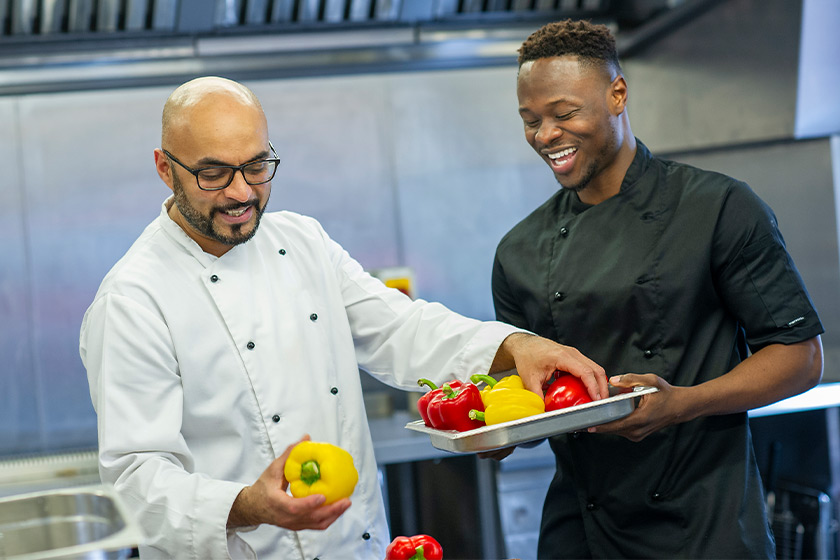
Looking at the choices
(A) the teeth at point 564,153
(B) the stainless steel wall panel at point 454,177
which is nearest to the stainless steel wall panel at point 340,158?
(B) the stainless steel wall panel at point 454,177

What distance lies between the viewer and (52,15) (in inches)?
115

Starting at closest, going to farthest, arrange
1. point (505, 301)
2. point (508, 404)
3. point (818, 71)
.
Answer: point (508, 404) → point (505, 301) → point (818, 71)

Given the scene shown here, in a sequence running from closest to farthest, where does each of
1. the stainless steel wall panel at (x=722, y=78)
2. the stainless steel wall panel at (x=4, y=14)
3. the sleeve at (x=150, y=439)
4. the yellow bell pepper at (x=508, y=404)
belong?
the sleeve at (x=150, y=439) → the yellow bell pepper at (x=508, y=404) → the stainless steel wall panel at (x=722, y=78) → the stainless steel wall panel at (x=4, y=14)

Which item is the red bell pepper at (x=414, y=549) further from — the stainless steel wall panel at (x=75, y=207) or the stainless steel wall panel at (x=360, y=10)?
the stainless steel wall panel at (x=360, y=10)

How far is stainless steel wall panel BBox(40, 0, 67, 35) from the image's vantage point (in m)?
2.90

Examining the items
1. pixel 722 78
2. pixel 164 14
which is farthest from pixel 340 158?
pixel 722 78

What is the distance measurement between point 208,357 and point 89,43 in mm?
1823

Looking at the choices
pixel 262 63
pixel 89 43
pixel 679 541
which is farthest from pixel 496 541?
pixel 89 43

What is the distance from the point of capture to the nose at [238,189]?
1.56 meters

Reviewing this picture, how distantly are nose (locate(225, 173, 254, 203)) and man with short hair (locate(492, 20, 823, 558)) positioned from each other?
1.98 feet

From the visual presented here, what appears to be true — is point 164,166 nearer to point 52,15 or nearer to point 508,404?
point 508,404

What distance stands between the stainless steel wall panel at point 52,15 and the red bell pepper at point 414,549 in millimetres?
2244

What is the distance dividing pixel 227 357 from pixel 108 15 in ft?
6.02

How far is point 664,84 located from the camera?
333 cm
